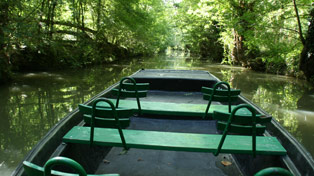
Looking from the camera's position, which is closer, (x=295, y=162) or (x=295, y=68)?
(x=295, y=162)

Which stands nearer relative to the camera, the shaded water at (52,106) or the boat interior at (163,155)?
the boat interior at (163,155)

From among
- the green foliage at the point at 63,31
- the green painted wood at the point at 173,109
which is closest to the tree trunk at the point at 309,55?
the green painted wood at the point at 173,109

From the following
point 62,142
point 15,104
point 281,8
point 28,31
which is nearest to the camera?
point 62,142

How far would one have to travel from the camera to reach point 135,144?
2.75m

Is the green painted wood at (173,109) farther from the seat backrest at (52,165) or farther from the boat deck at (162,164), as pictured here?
the seat backrest at (52,165)

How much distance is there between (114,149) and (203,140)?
1.61 meters

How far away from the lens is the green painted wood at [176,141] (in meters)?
2.69

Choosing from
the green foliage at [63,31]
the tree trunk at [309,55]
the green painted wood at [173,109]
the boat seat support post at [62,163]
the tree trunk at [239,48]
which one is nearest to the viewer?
the boat seat support post at [62,163]

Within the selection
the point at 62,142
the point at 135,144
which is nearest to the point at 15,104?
the point at 62,142

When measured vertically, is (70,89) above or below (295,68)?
below

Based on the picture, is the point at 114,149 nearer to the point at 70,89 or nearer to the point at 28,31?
the point at 70,89

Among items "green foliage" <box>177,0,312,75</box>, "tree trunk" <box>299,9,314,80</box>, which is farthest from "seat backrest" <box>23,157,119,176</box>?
"green foliage" <box>177,0,312,75</box>

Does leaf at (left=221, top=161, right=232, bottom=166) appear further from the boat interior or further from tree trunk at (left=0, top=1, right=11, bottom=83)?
tree trunk at (left=0, top=1, right=11, bottom=83)

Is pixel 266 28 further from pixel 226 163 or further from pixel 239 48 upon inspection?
pixel 226 163
